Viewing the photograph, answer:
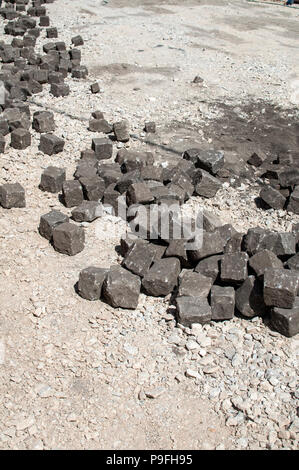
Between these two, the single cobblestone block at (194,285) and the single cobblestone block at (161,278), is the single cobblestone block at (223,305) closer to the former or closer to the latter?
the single cobblestone block at (194,285)

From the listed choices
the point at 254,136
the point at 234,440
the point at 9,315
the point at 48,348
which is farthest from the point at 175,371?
the point at 254,136

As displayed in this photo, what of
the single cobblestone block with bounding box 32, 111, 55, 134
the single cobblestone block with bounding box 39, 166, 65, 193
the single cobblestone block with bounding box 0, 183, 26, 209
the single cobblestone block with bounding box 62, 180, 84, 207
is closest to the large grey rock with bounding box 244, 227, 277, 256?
the single cobblestone block with bounding box 62, 180, 84, 207

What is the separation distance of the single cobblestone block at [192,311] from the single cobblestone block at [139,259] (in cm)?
57

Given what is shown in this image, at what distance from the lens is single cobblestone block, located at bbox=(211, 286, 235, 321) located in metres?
4.87

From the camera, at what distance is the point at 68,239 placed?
5691 millimetres

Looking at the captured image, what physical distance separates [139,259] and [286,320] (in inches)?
64.6

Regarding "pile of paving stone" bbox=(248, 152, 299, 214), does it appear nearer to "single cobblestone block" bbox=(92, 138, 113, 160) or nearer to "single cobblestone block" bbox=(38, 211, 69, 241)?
"single cobblestone block" bbox=(92, 138, 113, 160)

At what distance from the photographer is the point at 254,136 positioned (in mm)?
8789

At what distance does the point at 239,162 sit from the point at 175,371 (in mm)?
4429

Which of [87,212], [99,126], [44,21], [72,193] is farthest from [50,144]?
[44,21]

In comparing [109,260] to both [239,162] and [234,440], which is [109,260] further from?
[239,162]

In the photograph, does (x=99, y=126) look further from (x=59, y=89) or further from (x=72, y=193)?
(x=72, y=193)

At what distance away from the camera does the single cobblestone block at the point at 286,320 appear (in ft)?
15.3

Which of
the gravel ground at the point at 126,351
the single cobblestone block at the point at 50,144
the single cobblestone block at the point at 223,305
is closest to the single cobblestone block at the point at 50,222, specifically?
the gravel ground at the point at 126,351
